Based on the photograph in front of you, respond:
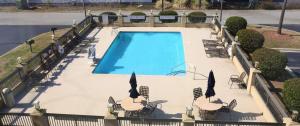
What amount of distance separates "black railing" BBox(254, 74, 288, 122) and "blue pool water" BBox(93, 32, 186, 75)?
577 cm

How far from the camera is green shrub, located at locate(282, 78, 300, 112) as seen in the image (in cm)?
1391

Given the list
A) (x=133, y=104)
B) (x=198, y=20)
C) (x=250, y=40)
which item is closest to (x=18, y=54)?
(x=133, y=104)

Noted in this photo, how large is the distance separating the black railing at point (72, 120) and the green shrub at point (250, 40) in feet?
46.7

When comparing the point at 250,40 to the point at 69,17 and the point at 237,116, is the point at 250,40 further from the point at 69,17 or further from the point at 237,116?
the point at 69,17

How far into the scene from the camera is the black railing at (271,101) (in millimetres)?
13312

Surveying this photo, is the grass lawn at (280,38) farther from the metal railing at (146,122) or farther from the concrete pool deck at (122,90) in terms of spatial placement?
the metal railing at (146,122)

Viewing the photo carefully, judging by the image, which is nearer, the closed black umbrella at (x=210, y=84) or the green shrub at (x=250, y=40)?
the closed black umbrella at (x=210, y=84)

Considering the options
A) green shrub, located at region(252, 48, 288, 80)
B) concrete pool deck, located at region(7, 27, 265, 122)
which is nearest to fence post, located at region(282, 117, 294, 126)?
concrete pool deck, located at region(7, 27, 265, 122)

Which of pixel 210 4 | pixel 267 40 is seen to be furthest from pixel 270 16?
pixel 267 40

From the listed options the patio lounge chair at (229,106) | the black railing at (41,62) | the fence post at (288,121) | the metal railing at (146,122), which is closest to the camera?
the fence post at (288,121)

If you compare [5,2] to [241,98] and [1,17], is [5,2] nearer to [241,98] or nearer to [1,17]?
[1,17]

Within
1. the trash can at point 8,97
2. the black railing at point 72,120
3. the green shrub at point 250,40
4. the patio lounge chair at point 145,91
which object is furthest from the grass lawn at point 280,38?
the trash can at point 8,97

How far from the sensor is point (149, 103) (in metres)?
16.1

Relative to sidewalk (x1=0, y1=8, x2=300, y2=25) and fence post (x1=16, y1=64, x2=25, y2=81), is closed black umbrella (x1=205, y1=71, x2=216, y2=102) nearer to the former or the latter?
fence post (x1=16, y1=64, x2=25, y2=81)
